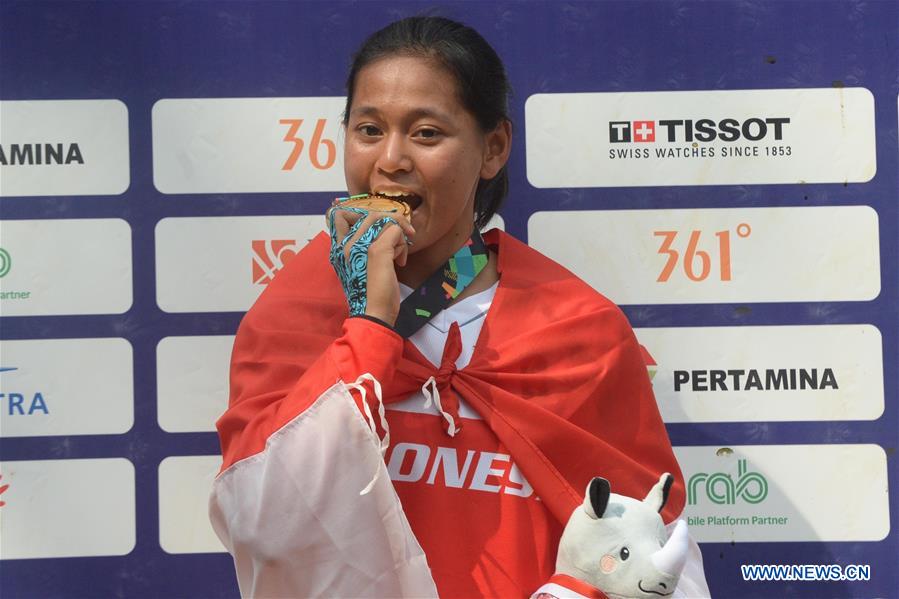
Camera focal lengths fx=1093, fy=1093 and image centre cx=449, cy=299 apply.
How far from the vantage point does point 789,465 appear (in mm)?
2635

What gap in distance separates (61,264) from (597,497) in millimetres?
1536

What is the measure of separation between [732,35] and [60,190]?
1.66m

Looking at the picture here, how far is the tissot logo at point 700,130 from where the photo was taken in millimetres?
2633

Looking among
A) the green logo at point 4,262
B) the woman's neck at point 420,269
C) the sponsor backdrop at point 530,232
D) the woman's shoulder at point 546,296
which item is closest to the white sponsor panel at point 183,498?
the sponsor backdrop at point 530,232

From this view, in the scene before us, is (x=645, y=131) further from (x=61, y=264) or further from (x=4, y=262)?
(x=4, y=262)

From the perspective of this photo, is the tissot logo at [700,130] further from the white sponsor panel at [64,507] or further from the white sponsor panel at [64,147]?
the white sponsor panel at [64,507]

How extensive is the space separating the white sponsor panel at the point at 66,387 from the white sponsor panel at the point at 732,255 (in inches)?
44.5

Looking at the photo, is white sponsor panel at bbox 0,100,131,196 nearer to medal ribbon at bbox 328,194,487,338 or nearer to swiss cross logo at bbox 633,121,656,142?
medal ribbon at bbox 328,194,487,338

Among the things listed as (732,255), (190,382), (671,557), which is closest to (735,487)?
(732,255)

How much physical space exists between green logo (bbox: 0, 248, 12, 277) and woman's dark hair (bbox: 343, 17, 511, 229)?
3.42ft

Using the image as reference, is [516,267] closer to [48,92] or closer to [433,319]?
[433,319]

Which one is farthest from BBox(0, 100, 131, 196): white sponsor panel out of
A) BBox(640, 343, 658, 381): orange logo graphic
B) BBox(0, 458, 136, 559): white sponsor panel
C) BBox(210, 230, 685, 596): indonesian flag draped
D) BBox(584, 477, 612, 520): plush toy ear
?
BBox(584, 477, 612, 520): plush toy ear

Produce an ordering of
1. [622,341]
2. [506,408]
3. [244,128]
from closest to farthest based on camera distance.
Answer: [506,408] → [622,341] → [244,128]

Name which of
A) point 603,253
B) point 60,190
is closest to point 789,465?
point 603,253
